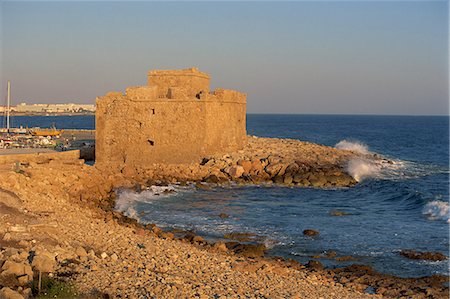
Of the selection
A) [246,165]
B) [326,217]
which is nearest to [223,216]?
[326,217]

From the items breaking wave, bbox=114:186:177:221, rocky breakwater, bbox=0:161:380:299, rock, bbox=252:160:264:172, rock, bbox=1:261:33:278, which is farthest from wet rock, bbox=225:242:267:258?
rock, bbox=252:160:264:172

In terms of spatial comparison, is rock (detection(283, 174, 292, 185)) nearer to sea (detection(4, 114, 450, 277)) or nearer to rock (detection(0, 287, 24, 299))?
sea (detection(4, 114, 450, 277))

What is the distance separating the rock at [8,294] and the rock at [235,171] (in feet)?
54.1

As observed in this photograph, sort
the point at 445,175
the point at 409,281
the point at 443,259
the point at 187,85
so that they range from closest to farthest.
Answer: the point at 409,281 < the point at 443,259 < the point at 187,85 < the point at 445,175

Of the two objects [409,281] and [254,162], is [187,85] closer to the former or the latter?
[254,162]

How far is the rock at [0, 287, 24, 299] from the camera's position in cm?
793

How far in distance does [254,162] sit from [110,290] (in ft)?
55.3

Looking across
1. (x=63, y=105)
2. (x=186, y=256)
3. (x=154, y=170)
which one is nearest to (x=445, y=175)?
(x=154, y=170)

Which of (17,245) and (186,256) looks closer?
(17,245)

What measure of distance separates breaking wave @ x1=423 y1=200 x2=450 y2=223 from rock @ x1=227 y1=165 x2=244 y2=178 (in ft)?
26.0

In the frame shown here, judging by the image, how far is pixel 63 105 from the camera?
165750 mm

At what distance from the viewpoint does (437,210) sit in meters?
18.9

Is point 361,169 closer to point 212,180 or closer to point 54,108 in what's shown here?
point 212,180

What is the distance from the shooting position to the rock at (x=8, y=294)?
26.0 ft
